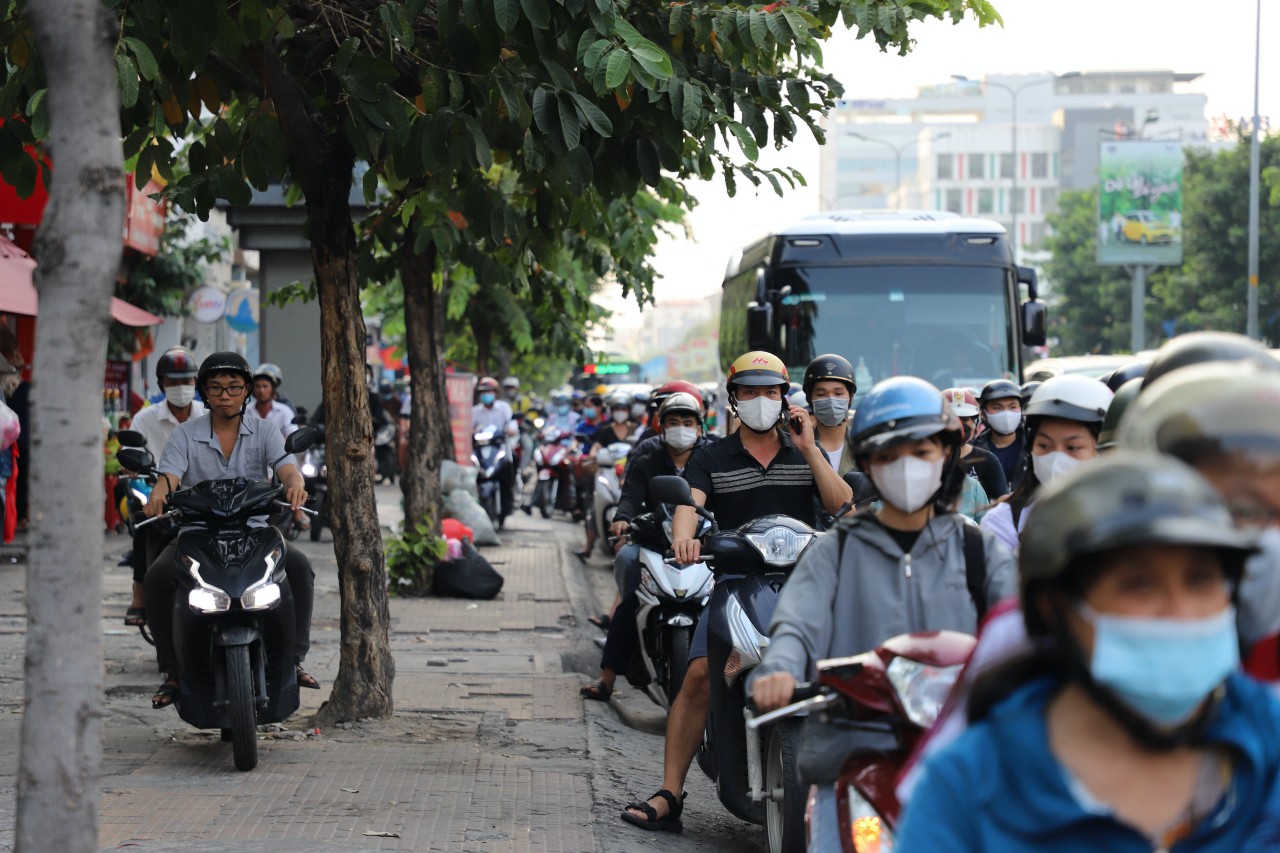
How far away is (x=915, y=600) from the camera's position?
4.02 meters

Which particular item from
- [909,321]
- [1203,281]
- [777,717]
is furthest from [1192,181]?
[777,717]

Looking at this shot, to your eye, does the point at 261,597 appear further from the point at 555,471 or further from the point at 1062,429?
the point at 555,471

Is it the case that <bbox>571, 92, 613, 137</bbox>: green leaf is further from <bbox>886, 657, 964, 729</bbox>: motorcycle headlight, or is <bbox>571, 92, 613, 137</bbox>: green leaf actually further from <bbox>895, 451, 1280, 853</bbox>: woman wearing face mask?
<bbox>895, 451, 1280, 853</bbox>: woman wearing face mask

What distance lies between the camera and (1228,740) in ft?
6.79

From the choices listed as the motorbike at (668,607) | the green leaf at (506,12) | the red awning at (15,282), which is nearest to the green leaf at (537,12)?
the green leaf at (506,12)

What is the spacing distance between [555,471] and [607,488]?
8.63 metres

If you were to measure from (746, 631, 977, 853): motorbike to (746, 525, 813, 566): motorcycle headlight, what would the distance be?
6.69 feet

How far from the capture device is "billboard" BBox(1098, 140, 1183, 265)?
1917 inches

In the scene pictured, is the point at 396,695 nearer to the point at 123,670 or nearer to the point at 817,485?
the point at 123,670

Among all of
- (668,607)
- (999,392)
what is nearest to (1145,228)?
(999,392)

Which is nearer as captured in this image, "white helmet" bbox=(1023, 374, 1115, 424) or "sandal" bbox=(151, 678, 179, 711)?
"white helmet" bbox=(1023, 374, 1115, 424)

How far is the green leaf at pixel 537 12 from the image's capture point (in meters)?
6.25

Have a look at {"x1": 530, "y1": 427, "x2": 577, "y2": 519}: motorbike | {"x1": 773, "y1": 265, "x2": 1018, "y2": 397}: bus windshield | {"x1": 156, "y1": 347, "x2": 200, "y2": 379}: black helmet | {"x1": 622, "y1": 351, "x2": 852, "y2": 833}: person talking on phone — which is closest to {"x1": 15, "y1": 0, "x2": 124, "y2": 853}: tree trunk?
{"x1": 622, "y1": 351, "x2": 852, "y2": 833}: person talking on phone

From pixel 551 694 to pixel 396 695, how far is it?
33.8 inches
